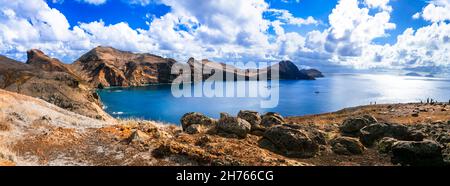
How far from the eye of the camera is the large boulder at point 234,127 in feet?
61.0

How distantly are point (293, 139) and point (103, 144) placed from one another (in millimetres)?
8862

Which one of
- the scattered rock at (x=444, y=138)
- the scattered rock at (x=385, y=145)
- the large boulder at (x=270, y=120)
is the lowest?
the scattered rock at (x=385, y=145)

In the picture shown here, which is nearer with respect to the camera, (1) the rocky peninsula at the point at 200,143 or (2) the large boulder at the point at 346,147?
(1) the rocky peninsula at the point at 200,143

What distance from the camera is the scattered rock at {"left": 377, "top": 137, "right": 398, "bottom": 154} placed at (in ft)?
56.0

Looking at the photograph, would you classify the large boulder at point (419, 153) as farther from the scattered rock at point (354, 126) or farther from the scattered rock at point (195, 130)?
the scattered rock at point (195, 130)

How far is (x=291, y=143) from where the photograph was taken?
646 inches

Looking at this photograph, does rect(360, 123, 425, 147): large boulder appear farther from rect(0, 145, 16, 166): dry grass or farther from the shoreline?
rect(0, 145, 16, 166): dry grass

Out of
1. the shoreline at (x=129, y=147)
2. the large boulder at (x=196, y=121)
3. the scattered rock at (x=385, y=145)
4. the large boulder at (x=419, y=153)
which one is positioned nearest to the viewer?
the shoreline at (x=129, y=147)

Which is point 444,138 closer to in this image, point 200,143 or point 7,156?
point 200,143

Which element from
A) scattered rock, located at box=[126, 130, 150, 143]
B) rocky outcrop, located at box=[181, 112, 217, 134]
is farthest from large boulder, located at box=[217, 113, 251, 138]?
scattered rock, located at box=[126, 130, 150, 143]

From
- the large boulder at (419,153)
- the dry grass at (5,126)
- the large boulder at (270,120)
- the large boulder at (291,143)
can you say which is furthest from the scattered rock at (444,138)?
the dry grass at (5,126)

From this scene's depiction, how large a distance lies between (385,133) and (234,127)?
29.0 feet

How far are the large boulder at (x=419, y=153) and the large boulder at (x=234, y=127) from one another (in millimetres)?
7501
